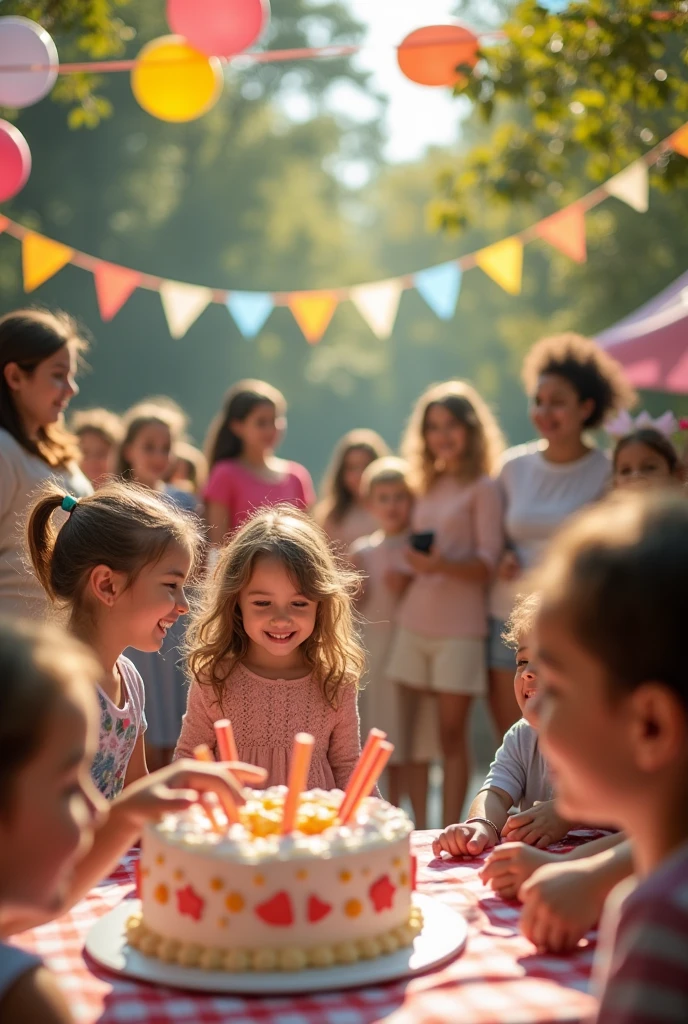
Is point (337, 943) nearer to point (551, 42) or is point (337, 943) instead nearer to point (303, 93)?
point (551, 42)

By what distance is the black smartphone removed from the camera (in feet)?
17.1

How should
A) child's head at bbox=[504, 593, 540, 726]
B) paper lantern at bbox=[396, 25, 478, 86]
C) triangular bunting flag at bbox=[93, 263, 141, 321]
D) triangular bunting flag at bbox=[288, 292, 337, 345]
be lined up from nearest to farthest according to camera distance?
child's head at bbox=[504, 593, 540, 726] → paper lantern at bbox=[396, 25, 478, 86] → triangular bunting flag at bbox=[93, 263, 141, 321] → triangular bunting flag at bbox=[288, 292, 337, 345]

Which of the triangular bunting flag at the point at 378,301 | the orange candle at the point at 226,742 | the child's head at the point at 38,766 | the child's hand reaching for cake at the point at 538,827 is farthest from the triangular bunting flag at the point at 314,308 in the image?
the child's head at the point at 38,766

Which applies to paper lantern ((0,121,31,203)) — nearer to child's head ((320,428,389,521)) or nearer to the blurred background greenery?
child's head ((320,428,389,521))

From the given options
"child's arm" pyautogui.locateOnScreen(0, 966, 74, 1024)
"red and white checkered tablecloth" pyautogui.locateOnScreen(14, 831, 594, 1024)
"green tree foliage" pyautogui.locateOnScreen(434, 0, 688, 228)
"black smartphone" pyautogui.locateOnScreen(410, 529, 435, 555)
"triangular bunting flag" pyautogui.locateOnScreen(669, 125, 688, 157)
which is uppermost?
"green tree foliage" pyautogui.locateOnScreen(434, 0, 688, 228)

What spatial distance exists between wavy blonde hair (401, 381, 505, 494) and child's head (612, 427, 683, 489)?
0.88 m

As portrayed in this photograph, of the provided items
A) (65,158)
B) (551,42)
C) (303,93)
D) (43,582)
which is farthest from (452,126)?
(43,582)

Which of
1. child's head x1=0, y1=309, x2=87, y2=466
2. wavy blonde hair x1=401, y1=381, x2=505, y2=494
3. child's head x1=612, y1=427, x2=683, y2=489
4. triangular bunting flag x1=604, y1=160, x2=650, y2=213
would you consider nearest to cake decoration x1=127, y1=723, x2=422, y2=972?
child's head x1=0, y1=309, x2=87, y2=466

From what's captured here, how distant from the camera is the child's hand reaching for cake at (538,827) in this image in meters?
2.18

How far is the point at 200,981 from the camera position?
58.8 inches

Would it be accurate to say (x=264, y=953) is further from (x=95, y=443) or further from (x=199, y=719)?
(x=95, y=443)

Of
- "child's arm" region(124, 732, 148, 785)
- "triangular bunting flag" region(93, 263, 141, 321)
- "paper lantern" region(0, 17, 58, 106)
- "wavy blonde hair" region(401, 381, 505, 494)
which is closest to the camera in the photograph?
"child's arm" region(124, 732, 148, 785)

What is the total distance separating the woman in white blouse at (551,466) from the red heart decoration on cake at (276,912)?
137 inches

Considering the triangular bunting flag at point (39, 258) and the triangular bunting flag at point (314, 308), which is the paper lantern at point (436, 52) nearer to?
the triangular bunting flag at point (314, 308)
